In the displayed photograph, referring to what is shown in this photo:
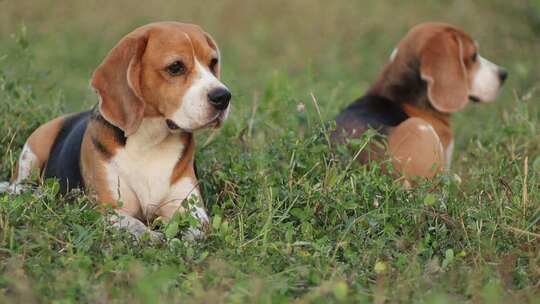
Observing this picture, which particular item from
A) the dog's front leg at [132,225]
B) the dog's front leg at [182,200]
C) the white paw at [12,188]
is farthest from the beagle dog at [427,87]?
the white paw at [12,188]

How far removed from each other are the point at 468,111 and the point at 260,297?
6440 mm

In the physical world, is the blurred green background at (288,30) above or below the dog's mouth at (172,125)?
below

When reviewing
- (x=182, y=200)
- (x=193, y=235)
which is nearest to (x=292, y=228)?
(x=193, y=235)

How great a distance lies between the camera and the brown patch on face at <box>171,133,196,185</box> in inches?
225

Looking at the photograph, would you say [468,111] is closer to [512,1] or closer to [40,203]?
[512,1]

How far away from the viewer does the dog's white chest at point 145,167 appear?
18.4 ft

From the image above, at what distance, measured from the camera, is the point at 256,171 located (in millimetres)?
5883

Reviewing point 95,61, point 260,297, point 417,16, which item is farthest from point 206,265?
point 417,16

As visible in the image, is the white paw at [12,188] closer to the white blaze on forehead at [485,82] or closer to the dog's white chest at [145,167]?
the dog's white chest at [145,167]

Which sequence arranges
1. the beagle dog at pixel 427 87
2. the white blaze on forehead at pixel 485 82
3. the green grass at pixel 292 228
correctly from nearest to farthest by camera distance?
1. the green grass at pixel 292 228
2. the beagle dog at pixel 427 87
3. the white blaze on forehead at pixel 485 82

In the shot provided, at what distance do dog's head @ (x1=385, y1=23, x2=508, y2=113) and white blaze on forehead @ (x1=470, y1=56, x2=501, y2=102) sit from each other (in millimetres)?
42

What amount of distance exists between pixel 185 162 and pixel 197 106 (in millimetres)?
501

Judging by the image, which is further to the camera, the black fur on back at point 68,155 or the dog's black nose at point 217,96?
the black fur on back at point 68,155

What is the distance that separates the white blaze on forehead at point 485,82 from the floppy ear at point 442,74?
0.34 m
